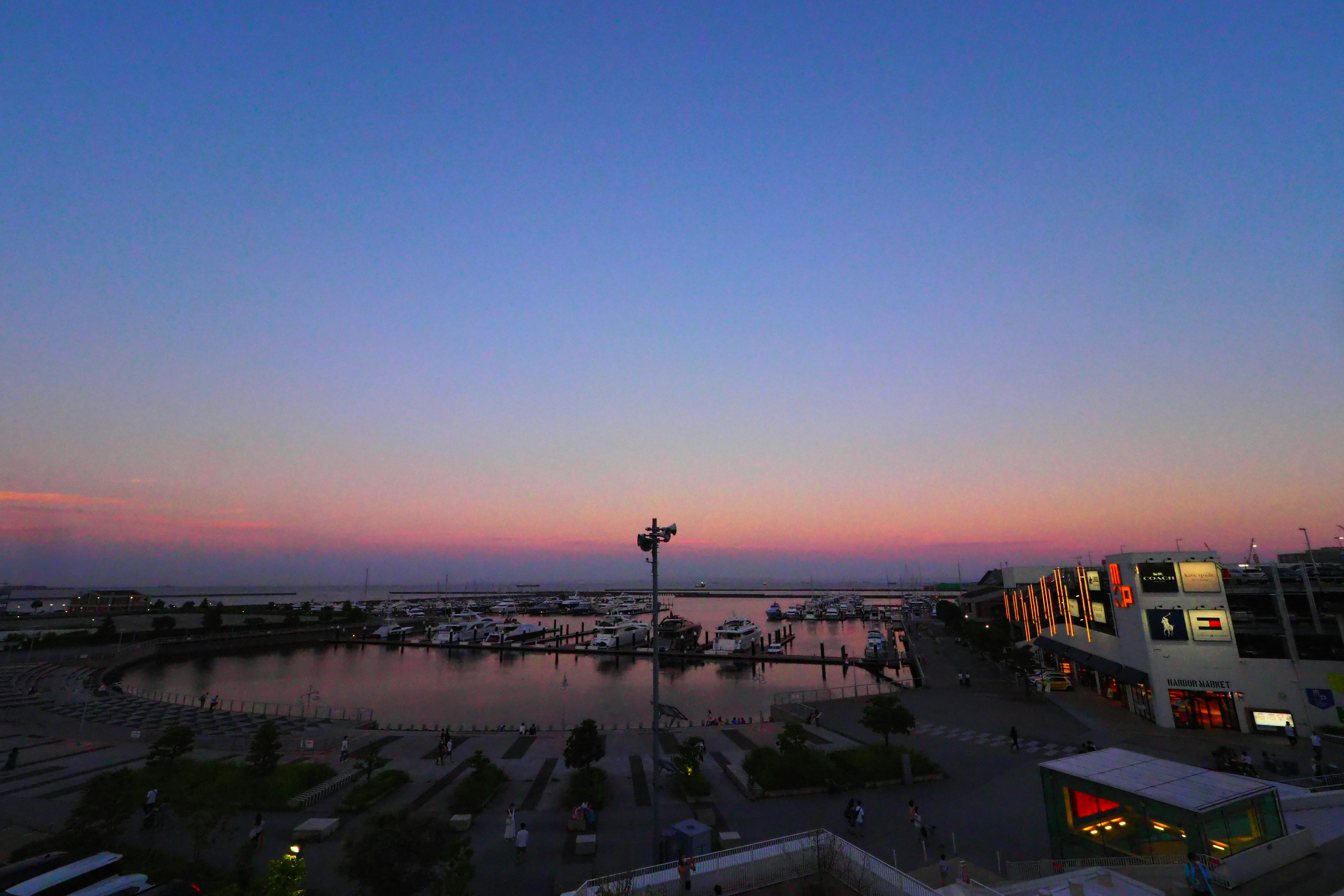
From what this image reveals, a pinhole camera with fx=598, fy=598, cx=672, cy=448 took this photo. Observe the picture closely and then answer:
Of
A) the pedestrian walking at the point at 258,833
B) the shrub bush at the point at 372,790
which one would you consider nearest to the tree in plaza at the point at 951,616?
the shrub bush at the point at 372,790

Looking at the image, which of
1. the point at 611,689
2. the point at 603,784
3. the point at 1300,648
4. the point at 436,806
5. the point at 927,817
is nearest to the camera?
the point at 927,817

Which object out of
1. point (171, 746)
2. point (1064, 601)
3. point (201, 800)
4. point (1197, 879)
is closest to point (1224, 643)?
point (1064, 601)

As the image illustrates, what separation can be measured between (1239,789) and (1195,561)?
22.2 m

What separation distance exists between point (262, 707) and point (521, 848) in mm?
36506

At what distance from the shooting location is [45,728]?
3036 centimetres

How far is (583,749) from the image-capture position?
21.8 m

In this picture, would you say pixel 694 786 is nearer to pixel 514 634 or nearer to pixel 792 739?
pixel 792 739

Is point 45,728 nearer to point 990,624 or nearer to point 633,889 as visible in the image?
point 633,889

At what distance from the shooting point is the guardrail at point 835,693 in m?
40.6

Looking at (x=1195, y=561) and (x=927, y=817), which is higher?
(x=1195, y=561)

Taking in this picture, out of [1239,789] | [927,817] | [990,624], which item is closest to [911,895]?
[1239,789]

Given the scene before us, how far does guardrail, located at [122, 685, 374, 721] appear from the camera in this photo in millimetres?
38375

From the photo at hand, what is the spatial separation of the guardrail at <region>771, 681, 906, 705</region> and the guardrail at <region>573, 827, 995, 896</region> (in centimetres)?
2586

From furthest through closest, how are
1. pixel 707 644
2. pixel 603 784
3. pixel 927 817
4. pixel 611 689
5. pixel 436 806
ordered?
pixel 707 644, pixel 611 689, pixel 603 784, pixel 436 806, pixel 927 817
